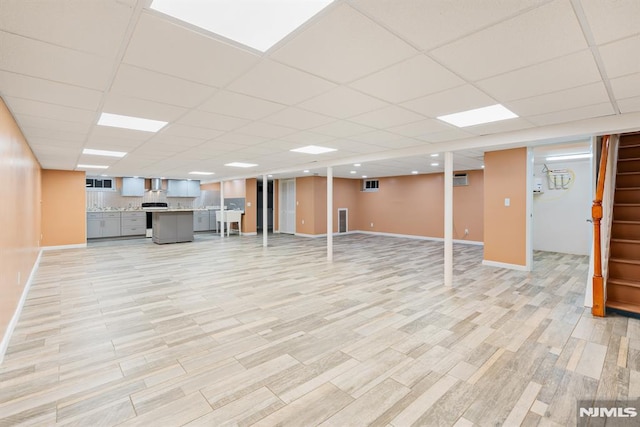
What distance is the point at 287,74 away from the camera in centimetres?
220

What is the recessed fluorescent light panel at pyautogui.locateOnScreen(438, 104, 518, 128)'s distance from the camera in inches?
123

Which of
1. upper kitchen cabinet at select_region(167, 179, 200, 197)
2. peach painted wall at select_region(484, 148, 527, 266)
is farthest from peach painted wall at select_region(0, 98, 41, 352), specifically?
upper kitchen cabinet at select_region(167, 179, 200, 197)

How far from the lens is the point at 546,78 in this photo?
2264 millimetres

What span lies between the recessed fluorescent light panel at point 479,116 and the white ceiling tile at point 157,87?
253 centimetres

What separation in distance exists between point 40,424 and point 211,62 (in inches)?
→ 95.5

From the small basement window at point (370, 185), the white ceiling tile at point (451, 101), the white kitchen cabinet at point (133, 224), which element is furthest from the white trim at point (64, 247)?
the white ceiling tile at point (451, 101)

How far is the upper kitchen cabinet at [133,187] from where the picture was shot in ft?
38.8

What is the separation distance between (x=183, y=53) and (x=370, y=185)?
419 inches

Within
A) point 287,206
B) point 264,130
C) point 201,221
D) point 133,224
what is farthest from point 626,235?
point 133,224

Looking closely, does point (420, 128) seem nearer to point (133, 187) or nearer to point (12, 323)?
point (12, 323)

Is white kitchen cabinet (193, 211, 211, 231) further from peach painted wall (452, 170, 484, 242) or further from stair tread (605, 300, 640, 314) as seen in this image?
stair tread (605, 300, 640, 314)

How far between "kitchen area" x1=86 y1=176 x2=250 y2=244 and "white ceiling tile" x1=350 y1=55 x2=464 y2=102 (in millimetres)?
8891

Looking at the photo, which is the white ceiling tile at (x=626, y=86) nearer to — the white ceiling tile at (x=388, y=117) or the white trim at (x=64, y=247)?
the white ceiling tile at (x=388, y=117)

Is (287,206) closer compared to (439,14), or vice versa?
(439,14)
